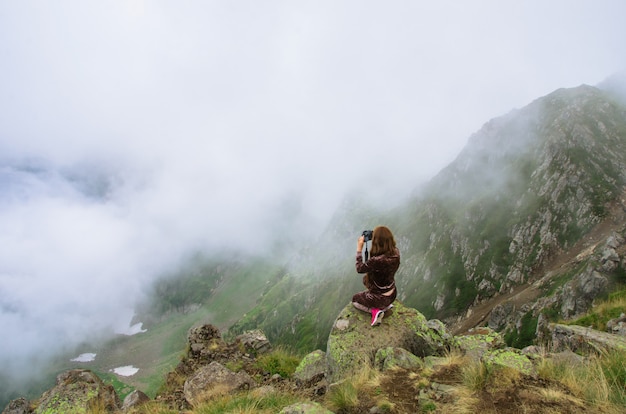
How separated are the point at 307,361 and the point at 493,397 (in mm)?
8957

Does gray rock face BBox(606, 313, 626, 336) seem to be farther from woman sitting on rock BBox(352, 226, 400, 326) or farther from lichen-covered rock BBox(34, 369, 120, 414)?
lichen-covered rock BBox(34, 369, 120, 414)

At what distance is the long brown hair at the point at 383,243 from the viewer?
43.4 ft

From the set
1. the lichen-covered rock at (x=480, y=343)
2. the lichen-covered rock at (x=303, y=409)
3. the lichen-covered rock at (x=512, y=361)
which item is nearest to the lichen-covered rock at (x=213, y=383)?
the lichen-covered rock at (x=303, y=409)

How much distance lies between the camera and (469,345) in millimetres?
14414

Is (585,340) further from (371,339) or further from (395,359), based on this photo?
(371,339)

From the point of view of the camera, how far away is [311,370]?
1454 cm

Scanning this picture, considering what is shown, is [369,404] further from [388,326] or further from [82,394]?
[82,394]

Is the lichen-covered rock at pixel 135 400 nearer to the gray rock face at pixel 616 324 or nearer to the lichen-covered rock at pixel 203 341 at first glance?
the lichen-covered rock at pixel 203 341

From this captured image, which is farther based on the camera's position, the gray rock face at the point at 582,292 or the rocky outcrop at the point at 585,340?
the gray rock face at the point at 582,292

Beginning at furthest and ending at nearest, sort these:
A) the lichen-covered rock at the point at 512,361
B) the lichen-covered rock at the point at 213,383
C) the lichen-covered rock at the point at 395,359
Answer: the lichen-covered rock at the point at 213,383
the lichen-covered rock at the point at 395,359
the lichen-covered rock at the point at 512,361

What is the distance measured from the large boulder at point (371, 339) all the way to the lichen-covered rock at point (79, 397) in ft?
31.5

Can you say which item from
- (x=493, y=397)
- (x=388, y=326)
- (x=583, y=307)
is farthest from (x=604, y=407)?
(x=583, y=307)

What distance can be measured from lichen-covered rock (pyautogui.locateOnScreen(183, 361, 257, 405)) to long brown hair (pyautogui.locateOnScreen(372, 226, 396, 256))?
8.01m

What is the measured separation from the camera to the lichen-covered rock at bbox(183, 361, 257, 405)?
13.0 metres
